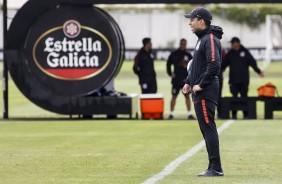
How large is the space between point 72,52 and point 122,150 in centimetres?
958

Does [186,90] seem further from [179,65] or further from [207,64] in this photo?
[179,65]

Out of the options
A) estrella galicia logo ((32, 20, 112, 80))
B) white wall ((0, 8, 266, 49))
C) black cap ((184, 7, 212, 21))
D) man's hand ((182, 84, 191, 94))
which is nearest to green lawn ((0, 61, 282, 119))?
estrella galicia logo ((32, 20, 112, 80))

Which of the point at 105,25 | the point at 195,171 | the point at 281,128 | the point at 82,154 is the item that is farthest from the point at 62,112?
the point at 195,171

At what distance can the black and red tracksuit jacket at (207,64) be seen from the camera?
14320 millimetres

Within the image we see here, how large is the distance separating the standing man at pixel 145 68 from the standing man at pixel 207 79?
47.8 feet

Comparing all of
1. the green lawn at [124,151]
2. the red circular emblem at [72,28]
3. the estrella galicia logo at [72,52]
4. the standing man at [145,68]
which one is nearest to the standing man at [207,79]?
the green lawn at [124,151]

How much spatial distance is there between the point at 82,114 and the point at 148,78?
2.54m

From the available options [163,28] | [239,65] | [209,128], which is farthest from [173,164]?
[163,28]

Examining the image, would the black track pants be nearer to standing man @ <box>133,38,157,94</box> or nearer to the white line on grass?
the white line on grass

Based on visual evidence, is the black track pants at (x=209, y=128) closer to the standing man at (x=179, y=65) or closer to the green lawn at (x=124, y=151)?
the green lawn at (x=124, y=151)

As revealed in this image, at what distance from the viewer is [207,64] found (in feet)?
47.1

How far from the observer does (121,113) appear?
2733 centimetres

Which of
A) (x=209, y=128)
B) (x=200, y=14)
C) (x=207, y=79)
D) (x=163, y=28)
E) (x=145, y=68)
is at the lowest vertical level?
(x=209, y=128)

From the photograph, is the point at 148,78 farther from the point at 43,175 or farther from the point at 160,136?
the point at 43,175
